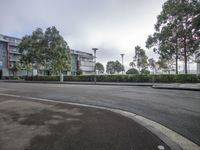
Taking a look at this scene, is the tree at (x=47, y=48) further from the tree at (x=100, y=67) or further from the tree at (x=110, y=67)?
the tree at (x=100, y=67)

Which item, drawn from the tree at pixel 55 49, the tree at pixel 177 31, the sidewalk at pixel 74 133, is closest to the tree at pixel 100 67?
the tree at pixel 55 49

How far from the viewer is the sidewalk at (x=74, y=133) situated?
3186mm

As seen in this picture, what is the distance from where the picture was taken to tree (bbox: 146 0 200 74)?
63.9 feet

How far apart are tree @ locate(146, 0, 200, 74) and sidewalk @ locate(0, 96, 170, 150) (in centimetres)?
1888

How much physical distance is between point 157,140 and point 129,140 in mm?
637

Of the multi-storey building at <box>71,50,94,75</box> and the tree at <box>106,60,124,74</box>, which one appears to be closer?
the multi-storey building at <box>71,50,94,75</box>

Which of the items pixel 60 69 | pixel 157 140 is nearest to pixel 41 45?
pixel 60 69

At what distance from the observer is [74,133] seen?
150 inches

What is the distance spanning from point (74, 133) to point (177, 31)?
68.8ft

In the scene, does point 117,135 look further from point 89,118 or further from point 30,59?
point 30,59

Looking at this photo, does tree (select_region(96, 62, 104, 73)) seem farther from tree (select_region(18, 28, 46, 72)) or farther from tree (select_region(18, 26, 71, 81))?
tree (select_region(18, 28, 46, 72))

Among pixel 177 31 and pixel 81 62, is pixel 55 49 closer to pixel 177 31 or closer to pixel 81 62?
pixel 177 31

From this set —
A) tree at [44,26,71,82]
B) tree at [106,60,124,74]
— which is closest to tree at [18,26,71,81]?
tree at [44,26,71,82]

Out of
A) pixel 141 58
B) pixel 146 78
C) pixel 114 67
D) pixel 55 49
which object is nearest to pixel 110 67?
pixel 114 67
